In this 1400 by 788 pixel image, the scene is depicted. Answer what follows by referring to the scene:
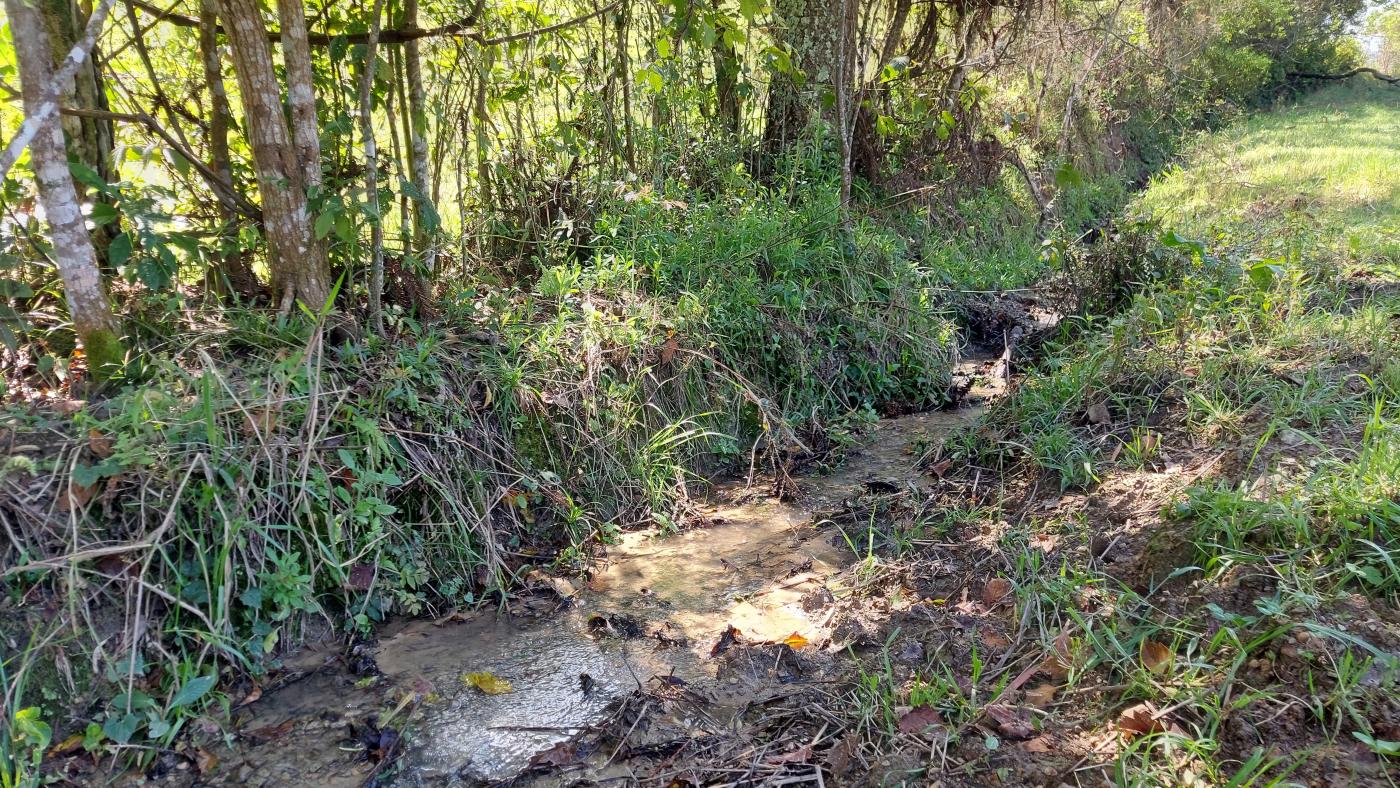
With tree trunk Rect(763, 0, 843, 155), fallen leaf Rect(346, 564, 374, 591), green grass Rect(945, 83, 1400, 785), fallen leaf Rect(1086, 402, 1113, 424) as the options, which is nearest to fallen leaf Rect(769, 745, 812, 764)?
green grass Rect(945, 83, 1400, 785)

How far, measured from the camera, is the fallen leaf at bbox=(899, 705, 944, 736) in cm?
217

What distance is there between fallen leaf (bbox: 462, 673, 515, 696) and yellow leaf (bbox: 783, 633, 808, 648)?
3.07 feet

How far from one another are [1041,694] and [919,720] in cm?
36

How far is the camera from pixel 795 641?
2785 millimetres

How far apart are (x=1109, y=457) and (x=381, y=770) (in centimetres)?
293

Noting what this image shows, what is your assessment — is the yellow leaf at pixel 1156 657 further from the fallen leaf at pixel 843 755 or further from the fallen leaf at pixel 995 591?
the fallen leaf at pixel 843 755

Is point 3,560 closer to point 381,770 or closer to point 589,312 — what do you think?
point 381,770

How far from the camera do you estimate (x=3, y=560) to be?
7.53ft

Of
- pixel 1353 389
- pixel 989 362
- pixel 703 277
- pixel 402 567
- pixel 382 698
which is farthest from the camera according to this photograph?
pixel 989 362

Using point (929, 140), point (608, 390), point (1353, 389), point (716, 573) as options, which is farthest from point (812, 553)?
point (929, 140)

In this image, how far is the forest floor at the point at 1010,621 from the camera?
2.00 metres

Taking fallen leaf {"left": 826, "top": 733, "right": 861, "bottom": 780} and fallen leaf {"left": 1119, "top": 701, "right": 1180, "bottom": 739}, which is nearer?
fallen leaf {"left": 1119, "top": 701, "right": 1180, "bottom": 739}

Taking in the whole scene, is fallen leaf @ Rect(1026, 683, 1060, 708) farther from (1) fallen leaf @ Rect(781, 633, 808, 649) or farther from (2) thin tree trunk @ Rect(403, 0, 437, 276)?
(2) thin tree trunk @ Rect(403, 0, 437, 276)

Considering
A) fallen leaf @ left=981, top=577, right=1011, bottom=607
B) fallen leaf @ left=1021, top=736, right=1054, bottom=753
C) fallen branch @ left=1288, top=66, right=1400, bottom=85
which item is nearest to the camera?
fallen leaf @ left=1021, top=736, right=1054, bottom=753
